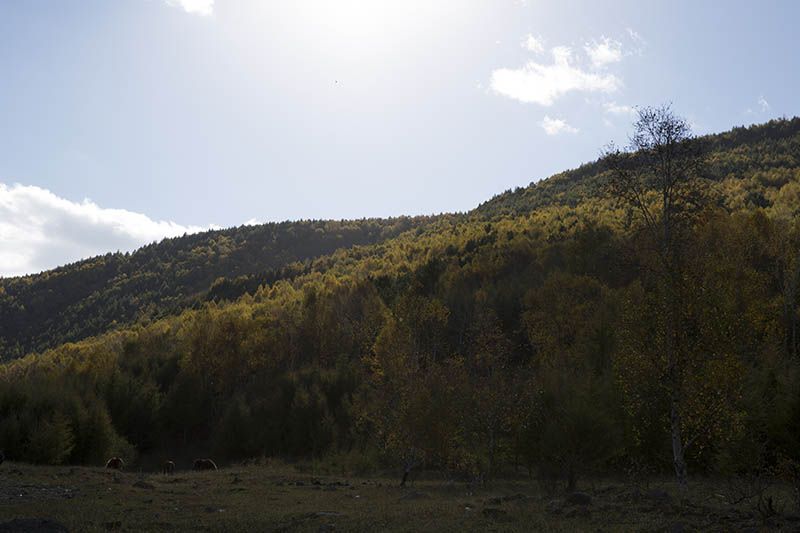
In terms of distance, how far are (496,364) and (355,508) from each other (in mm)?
25114

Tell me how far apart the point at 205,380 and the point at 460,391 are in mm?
49913

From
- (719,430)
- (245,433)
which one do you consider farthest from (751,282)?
(245,433)

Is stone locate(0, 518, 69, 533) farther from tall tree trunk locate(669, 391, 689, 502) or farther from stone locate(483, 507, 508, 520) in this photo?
tall tree trunk locate(669, 391, 689, 502)

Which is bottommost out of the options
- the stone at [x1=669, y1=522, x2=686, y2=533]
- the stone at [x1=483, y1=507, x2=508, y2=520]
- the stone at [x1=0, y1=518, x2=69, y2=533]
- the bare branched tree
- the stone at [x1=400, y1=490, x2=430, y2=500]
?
the stone at [x1=400, y1=490, x2=430, y2=500]

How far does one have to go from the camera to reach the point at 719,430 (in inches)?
647

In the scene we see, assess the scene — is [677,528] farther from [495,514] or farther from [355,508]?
[355,508]

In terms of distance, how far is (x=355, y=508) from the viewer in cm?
2028

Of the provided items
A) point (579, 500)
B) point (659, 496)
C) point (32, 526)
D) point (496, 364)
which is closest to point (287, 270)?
point (496, 364)

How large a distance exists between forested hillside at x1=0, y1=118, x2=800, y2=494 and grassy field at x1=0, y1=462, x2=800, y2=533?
6.17 feet

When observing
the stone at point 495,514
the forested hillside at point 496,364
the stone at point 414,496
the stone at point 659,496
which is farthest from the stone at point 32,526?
the forested hillside at point 496,364

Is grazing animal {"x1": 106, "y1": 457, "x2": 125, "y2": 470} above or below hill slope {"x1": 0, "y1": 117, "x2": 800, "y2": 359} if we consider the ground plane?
below

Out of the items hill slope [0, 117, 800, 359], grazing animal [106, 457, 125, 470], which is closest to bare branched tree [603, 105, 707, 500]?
grazing animal [106, 457, 125, 470]

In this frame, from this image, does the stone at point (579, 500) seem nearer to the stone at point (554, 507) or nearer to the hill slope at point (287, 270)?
the stone at point (554, 507)

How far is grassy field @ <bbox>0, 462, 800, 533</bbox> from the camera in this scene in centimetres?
1402
